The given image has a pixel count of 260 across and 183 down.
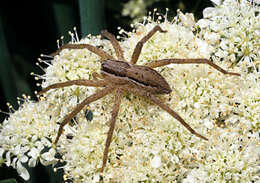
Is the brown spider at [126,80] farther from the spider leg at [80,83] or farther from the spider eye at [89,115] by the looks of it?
the spider eye at [89,115]

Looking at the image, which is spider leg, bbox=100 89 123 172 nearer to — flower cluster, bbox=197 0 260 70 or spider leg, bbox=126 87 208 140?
spider leg, bbox=126 87 208 140

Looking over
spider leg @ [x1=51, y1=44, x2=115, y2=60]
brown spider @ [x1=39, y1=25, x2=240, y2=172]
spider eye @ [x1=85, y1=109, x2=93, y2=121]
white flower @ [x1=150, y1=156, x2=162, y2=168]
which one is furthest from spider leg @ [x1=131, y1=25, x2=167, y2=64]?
white flower @ [x1=150, y1=156, x2=162, y2=168]

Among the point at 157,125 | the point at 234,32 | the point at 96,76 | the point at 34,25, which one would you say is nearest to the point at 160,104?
the point at 157,125

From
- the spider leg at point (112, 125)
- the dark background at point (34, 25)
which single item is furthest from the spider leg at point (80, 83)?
the dark background at point (34, 25)

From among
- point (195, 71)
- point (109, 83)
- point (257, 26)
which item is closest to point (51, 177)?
point (109, 83)

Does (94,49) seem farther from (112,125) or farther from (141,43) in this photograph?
(112,125)
